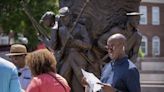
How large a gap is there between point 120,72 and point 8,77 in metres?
1.61

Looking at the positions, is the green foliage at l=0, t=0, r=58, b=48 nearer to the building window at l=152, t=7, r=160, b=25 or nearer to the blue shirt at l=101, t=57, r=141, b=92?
the blue shirt at l=101, t=57, r=141, b=92

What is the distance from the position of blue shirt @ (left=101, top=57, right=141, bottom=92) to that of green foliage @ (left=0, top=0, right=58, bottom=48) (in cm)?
1914

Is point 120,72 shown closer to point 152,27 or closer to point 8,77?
point 8,77

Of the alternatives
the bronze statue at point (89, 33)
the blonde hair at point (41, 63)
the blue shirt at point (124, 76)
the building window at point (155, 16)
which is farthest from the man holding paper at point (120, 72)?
the building window at point (155, 16)

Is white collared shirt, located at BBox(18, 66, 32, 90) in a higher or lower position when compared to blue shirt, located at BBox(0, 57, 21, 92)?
lower

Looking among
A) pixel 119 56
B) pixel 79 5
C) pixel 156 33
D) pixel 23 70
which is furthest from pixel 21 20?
pixel 156 33

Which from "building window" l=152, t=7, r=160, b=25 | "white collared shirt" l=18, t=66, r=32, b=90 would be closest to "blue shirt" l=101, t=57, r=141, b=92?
"white collared shirt" l=18, t=66, r=32, b=90

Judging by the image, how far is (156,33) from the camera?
209 ft

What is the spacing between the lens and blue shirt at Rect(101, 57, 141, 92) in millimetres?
5699

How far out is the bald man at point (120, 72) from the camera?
570cm

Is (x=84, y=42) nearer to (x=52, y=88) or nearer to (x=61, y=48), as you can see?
(x=61, y=48)

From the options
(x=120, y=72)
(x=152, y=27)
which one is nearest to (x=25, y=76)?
(x=120, y=72)

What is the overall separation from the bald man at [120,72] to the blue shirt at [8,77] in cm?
131

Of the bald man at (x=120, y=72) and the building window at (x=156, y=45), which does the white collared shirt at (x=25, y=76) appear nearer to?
the bald man at (x=120, y=72)
